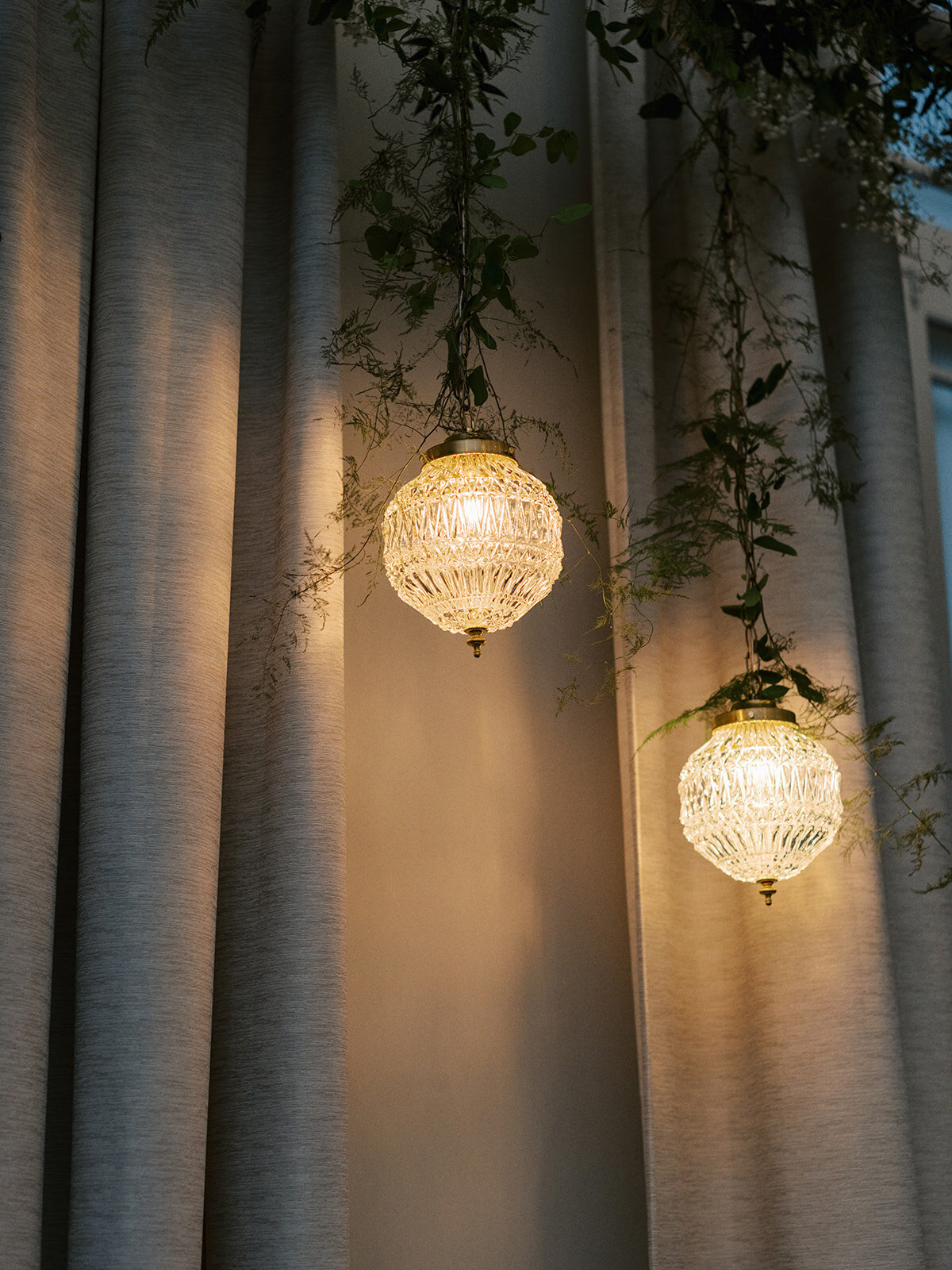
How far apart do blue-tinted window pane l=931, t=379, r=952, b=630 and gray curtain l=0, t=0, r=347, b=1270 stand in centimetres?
129

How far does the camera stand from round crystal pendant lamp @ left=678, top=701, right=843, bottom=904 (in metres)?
1.41

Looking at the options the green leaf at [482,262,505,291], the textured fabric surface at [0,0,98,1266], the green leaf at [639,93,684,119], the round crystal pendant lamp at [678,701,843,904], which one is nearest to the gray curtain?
the textured fabric surface at [0,0,98,1266]

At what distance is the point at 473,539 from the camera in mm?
1265

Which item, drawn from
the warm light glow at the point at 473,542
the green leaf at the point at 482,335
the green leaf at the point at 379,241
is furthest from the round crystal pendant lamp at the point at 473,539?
the green leaf at the point at 379,241

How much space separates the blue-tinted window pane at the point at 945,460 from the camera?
7.57 feet

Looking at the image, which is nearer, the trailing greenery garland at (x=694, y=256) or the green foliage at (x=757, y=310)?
the trailing greenery garland at (x=694, y=256)

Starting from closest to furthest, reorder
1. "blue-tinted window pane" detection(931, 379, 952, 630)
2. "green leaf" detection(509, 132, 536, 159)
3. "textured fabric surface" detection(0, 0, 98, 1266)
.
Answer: "textured fabric surface" detection(0, 0, 98, 1266)
"green leaf" detection(509, 132, 536, 159)
"blue-tinted window pane" detection(931, 379, 952, 630)

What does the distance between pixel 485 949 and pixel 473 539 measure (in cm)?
58

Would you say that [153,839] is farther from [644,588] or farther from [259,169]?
[259,169]

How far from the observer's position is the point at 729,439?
171cm

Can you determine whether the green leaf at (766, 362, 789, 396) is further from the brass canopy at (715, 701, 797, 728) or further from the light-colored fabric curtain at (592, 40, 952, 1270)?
the brass canopy at (715, 701, 797, 728)

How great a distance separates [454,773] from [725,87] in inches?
40.2

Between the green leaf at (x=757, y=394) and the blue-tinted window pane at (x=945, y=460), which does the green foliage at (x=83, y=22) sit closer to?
the green leaf at (x=757, y=394)

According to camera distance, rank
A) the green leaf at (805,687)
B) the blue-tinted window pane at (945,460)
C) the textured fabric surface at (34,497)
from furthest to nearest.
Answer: the blue-tinted window pane at (945,460)
the green leaf at (805,687)
the textured fabric surface at (34,497)
